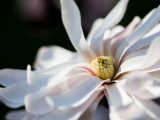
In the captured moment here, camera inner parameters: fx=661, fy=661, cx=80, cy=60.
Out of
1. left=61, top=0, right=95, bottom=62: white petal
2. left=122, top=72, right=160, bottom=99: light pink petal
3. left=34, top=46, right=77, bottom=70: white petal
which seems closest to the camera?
left=122, top=72, right=160, bottom=99: light pink petal

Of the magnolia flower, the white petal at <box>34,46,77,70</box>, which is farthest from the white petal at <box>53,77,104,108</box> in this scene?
the white petal at <box>34,46,77,70</box>

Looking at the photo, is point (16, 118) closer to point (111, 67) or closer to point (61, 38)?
point (111, 67)

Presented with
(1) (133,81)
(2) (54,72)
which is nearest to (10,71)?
(2) (54,72)

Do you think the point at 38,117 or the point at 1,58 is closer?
the point at 38,117

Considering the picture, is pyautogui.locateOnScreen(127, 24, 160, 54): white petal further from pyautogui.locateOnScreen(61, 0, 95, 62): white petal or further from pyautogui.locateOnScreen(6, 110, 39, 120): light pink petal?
pyautogui.locateOnScreen(6, 110, 39, 120): light pink petal

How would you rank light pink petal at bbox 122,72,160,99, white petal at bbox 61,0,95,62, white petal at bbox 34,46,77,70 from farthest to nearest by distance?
white petal at bbox 34,46,77,70 → white petal at bbox 61,0,95,62 → light pink petal at bbox 122,72,160,99

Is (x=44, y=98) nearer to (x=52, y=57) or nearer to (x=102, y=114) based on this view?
(x=102, y=114)

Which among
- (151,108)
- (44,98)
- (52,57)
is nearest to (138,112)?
(151,108)
